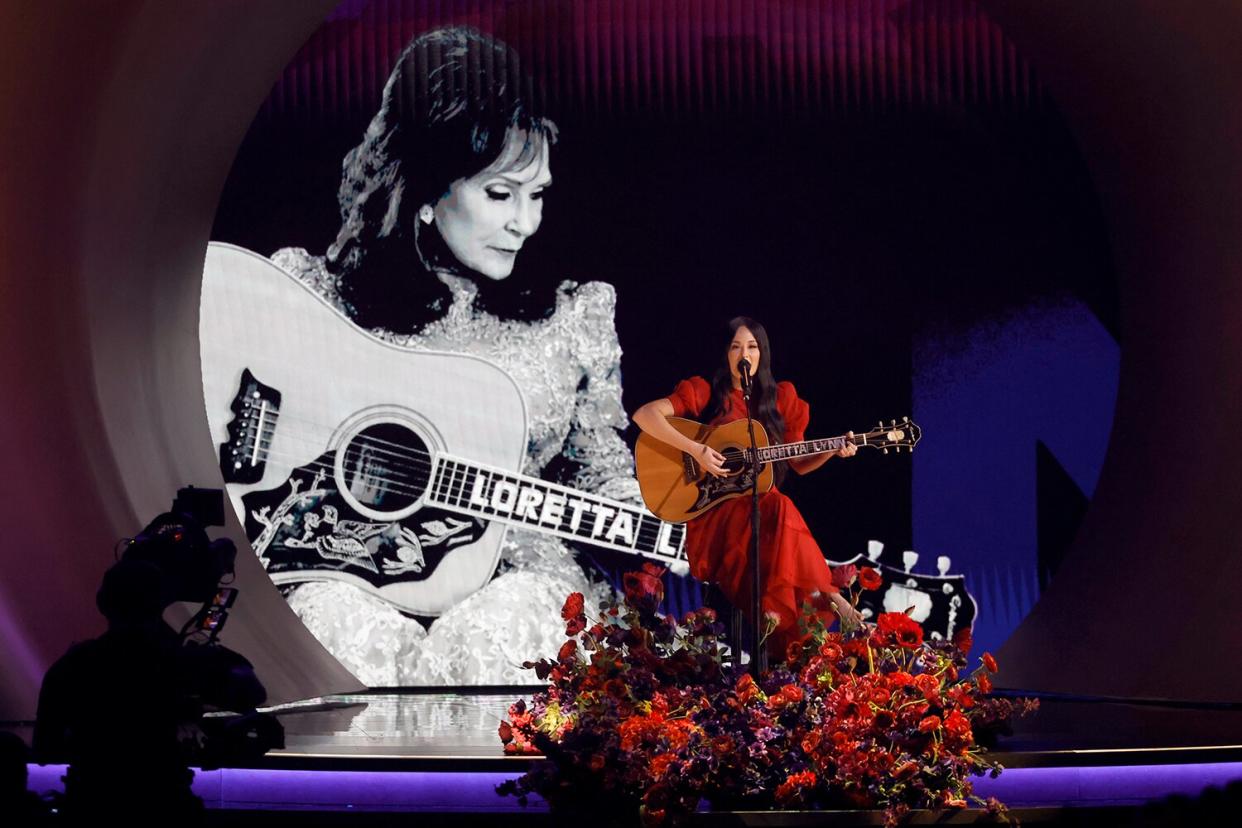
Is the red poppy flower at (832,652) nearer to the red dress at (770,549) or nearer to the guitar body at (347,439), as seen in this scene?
the red dress at (770,549)

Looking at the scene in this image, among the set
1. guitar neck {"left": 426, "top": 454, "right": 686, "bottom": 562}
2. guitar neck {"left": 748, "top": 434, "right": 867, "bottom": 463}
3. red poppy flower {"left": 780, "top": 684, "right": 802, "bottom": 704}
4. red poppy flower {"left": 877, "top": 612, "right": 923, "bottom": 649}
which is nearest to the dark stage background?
guitar neck {"left": 426, "top": 454, "right": 686, "bottom": 562}

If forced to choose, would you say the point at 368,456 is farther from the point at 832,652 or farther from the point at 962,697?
the point at 962,697

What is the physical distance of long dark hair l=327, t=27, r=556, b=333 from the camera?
6.29 m

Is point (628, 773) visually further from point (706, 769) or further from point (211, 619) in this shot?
point (211, 619)

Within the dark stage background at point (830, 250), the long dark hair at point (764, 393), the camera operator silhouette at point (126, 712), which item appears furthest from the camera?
the long dark hair at point (764, 393)

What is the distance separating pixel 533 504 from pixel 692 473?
123 centimetres

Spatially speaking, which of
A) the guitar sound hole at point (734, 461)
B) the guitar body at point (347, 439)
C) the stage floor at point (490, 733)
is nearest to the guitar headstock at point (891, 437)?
the guitar sound hole at point (734, 461)

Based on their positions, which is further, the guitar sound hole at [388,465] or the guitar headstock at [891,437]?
the guitar sound hole at [388,465]

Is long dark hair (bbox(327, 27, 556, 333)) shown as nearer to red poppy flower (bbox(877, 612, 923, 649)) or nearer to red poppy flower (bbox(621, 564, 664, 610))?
red poppy flower (bbox(621, 564, 664, 610))

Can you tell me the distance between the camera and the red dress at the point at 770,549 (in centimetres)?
503

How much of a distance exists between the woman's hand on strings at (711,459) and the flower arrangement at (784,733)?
2374 millimetres

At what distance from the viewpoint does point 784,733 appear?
8.27ft

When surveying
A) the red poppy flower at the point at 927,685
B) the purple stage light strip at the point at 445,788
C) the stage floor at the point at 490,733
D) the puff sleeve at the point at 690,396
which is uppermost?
the puff sleeve at the point at 690,396

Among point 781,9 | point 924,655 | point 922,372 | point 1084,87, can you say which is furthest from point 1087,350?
point 924,655
